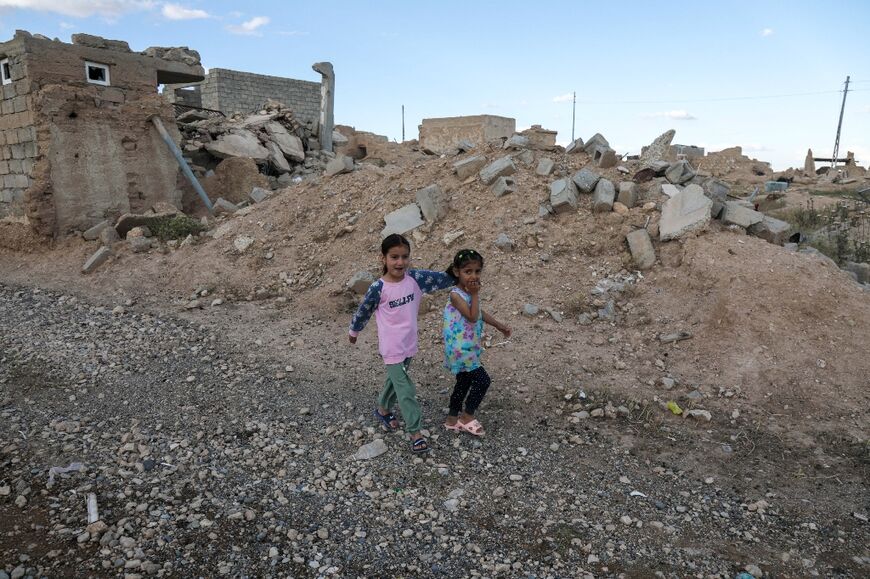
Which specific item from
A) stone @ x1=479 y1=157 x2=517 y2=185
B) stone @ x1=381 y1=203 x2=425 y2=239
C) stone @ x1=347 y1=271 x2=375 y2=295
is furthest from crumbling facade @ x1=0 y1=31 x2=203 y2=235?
stone @ x1=479 y1=157 x2=517 y2=185

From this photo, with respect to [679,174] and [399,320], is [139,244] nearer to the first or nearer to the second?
[399,320]

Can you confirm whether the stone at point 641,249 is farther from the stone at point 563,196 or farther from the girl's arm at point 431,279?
the girl's arm at point 431,279

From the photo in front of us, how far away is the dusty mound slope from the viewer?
14.8 feet

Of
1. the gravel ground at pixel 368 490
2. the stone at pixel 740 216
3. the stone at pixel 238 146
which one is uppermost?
the stone at pixel 238 146

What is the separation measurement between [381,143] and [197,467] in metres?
14.3

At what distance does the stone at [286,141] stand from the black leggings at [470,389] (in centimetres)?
1049

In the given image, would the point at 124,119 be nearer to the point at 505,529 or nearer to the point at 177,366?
the point at 177,366

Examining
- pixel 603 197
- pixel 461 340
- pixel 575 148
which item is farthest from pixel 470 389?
pixel 575 148

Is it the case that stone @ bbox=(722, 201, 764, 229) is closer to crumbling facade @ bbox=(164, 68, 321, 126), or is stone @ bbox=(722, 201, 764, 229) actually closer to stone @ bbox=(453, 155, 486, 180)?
stone @ bbox=(453, 155, 486, 180)

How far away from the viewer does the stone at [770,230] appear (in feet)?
20.5

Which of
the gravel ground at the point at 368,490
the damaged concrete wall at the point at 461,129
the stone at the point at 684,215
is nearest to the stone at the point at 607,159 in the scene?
the stone at the point at 684,215

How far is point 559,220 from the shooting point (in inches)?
264

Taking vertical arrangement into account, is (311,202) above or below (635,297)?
Answer: above

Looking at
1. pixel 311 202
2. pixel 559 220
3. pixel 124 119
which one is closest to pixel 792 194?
pixel 559 220
